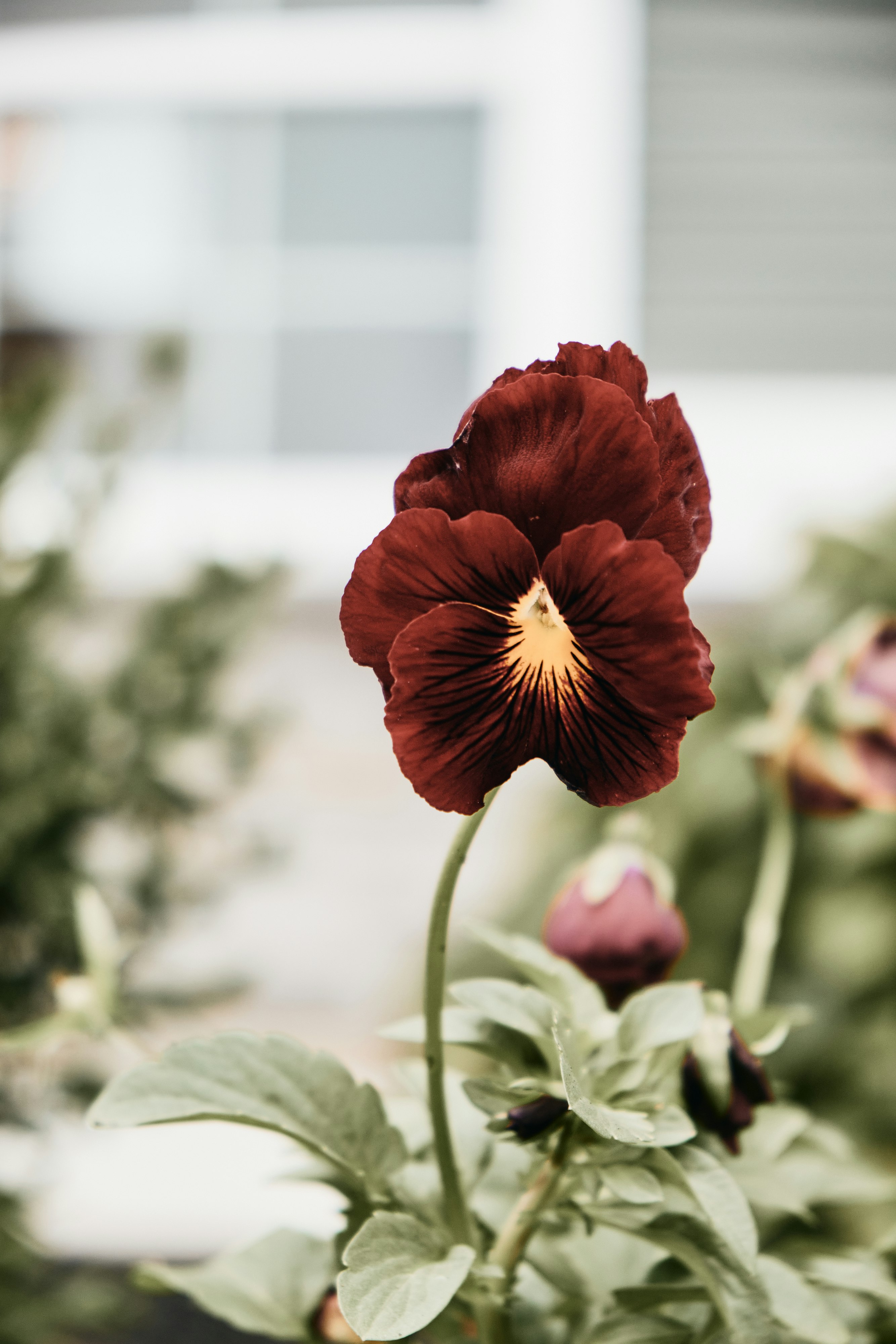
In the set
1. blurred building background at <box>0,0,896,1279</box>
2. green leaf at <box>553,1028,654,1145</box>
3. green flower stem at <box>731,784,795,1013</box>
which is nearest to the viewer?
green leaf at <box>553,1028,654,1145</box>

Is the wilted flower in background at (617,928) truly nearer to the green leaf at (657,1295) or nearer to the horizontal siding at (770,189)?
the green leaf at (657,1295)

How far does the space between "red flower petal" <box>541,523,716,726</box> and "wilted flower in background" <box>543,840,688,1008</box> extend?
3.4 inches

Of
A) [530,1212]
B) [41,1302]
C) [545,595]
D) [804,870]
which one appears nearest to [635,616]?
[545,595]

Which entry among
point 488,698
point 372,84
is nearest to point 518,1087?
point 488,698

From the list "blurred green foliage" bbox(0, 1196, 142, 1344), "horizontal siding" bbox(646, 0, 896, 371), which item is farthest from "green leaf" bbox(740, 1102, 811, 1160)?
"horizontal siding" bbox(646, 0, 896, 371)

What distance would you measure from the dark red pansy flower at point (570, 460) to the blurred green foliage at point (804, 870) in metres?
0.36

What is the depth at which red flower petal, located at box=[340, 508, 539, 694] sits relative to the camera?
7.1 inches

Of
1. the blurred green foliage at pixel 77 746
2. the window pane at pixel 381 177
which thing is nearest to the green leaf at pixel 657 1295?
the blurred green foliage at pixel 77 746

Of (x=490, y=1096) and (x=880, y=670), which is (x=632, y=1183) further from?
(x=880, y=670)

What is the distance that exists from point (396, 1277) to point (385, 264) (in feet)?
5.73

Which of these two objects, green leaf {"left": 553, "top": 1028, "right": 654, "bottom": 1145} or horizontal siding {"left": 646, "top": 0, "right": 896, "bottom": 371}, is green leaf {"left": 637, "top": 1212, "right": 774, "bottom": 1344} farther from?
horizontal siding {"left": 646, "top": 0, "right": 896, "bottom": 371}

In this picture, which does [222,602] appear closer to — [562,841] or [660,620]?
[562,841]

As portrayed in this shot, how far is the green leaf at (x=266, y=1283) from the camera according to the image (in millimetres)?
242

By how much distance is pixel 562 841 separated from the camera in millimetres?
685
